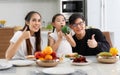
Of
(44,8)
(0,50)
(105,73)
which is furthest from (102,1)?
(105,73)

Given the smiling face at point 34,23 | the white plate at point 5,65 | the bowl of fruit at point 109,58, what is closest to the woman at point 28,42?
the smiling face at point 34,23

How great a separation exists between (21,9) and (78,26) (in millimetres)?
2779

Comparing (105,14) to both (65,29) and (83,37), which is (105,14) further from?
(65,29)

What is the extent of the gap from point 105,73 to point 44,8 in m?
3.57

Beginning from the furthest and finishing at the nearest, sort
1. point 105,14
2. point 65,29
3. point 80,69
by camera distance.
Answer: point 105,14
point 65,29
point 80,69

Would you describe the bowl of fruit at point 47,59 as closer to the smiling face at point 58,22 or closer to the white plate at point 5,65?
the white plate at point 5,65

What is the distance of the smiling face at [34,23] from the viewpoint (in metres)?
2.21

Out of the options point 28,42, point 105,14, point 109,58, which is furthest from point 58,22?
point 105,14

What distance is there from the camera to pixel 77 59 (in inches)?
68.2

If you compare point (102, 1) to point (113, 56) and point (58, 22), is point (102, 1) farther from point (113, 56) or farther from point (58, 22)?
point (113, 56)

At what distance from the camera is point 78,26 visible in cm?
229

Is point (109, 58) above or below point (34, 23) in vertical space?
below

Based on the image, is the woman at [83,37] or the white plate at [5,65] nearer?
the white plate at [5,65]

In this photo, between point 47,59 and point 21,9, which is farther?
point 21,9
